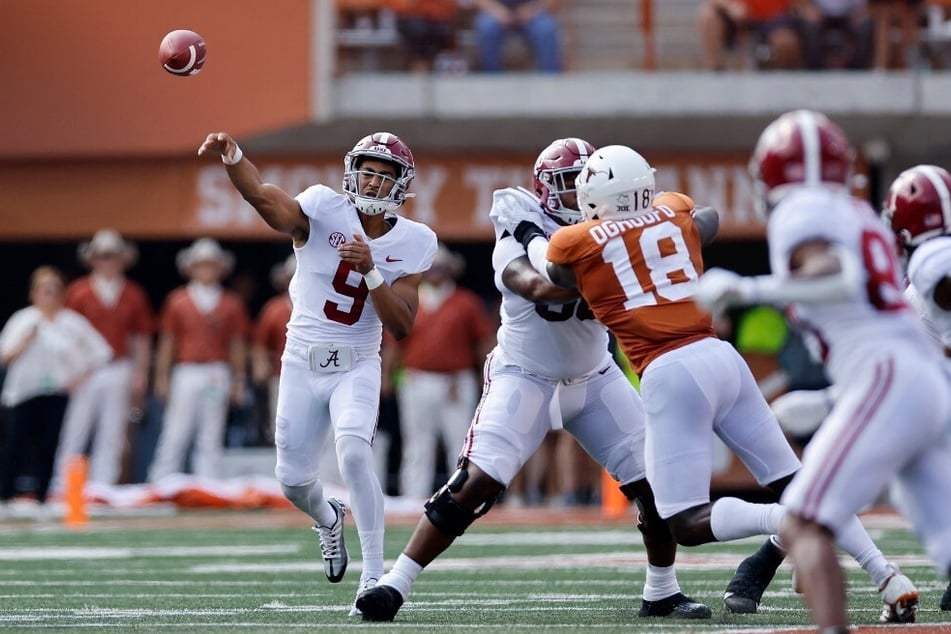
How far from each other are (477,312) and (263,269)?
13.2ft

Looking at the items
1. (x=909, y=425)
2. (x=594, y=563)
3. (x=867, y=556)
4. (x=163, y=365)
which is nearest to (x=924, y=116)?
(x=163, y=365)

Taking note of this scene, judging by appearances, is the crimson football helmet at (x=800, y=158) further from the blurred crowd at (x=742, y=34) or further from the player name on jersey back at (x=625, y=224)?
the blurred crowd at (x=742, y=34)

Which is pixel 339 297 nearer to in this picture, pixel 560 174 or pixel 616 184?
pixel 560 174

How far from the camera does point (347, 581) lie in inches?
314

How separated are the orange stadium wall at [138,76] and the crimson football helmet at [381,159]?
330 inches

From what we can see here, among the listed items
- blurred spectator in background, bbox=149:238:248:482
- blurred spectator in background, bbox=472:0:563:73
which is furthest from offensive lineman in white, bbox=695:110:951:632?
blurred spectator in background, bbox=472:0:563:73

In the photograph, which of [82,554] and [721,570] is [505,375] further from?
[82,554]

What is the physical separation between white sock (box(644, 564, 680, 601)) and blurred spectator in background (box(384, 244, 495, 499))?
25.6 ft

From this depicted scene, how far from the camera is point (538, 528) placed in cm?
1170

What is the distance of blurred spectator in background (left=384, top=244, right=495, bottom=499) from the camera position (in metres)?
14.2

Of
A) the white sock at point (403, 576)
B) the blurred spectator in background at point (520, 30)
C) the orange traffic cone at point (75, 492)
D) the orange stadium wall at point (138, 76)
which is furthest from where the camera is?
the orange stadium wall at point (138, 76)

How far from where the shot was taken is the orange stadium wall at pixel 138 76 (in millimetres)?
15438

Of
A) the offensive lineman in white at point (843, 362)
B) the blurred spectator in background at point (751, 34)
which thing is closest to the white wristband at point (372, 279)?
the offensive lineman in white at point (843, 362)

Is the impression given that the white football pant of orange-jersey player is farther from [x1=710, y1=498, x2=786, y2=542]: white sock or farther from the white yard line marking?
the white yard line marking
